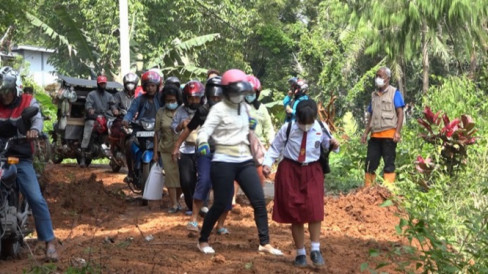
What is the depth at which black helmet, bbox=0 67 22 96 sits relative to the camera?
25.3 feet

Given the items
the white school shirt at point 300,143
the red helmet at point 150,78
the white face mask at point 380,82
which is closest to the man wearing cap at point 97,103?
the red helmet at point 150,78

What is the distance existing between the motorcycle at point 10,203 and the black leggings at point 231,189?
1698mm

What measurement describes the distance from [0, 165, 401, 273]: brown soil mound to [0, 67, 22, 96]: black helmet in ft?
4.74

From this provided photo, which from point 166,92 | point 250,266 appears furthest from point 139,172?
point 250,266

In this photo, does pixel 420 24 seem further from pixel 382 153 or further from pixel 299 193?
pixel 299 193

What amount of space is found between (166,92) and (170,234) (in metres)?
2.49

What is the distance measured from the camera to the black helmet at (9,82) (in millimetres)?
7727

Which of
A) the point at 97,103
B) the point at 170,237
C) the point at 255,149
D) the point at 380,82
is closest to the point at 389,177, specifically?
the point at 380,82

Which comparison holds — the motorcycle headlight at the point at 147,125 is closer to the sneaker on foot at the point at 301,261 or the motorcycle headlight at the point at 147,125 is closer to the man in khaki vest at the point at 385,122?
the man in khaki vest at the point at 385,122

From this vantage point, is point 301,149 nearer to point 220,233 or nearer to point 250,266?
point 250,266

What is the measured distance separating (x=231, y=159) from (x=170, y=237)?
155 cm

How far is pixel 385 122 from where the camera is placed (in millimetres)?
12852

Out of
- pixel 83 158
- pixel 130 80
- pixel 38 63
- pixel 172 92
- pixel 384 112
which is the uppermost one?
pixel 38 63

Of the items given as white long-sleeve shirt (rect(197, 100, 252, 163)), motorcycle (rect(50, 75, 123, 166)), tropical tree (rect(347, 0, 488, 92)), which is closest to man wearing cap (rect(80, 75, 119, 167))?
motorcycle (rect(50, 75, 123, 166))
